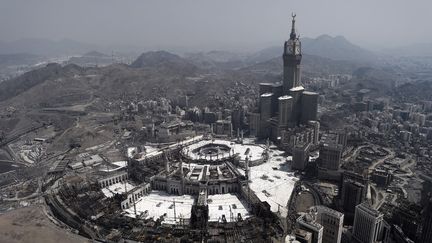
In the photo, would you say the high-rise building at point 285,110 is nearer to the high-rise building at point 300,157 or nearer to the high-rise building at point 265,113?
the high-rise building at point 265,113

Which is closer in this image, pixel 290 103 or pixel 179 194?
pixel 179 194

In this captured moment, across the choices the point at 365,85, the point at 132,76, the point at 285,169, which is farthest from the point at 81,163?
the point at 365,85

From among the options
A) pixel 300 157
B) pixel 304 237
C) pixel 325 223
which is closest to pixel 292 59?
pixel 300 157

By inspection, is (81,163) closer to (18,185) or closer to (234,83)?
(18,185)

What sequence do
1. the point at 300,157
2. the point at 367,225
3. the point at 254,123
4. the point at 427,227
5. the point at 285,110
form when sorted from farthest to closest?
the point at 254,123, the point at 285,110, the point at 300,157, the point at 367,225, the point at 427,227

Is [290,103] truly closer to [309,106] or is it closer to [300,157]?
[309,106]

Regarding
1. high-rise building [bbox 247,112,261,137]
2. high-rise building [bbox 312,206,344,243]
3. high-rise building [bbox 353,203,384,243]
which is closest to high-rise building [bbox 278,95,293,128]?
high-rise building [bbox 247,112,261,137]

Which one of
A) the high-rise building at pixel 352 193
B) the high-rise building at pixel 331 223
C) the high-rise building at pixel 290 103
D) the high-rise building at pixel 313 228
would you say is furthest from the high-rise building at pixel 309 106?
the high-rise building at pixel 313 228
